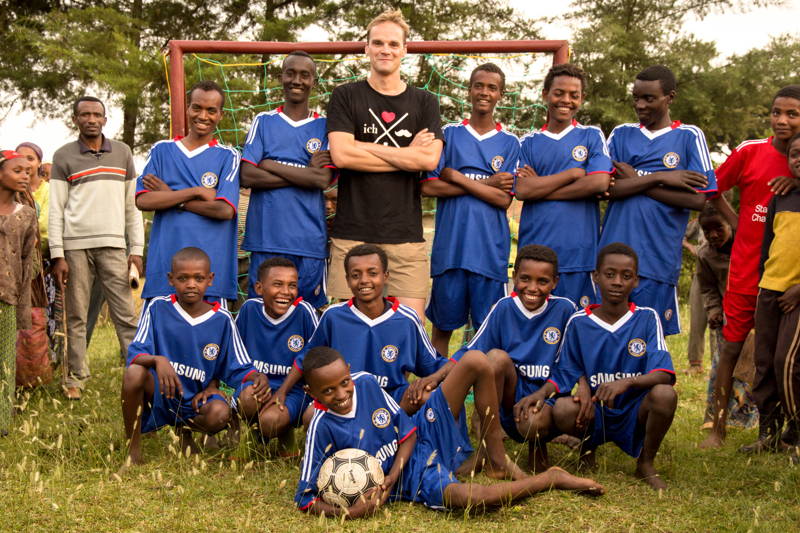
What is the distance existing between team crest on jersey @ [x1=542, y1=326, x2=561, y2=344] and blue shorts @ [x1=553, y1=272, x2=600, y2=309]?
484 millimetres

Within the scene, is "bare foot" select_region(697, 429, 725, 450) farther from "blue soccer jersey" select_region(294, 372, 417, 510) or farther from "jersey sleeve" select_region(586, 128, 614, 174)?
"blue soccer jersey" select_region(294, 372, 417, 510)

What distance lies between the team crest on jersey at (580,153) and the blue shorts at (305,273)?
5.44 feet

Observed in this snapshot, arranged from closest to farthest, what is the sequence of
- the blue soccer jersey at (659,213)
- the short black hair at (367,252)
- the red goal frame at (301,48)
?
the short black hair at (367,252) < the blue soccer jersey at (659,213) < the red goal frame at (301,48)

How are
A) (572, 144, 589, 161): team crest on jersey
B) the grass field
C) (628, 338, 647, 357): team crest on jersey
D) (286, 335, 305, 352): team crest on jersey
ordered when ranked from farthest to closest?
(572, 144, 589, 161): team crest on jersey
(286, 335, 305, 352): team crest on jersey
(628, 338, 647, 357): team crest on jersey
the grass field

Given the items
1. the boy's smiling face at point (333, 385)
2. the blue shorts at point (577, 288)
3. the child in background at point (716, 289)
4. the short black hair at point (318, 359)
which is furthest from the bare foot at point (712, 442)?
the short black hair at point (318, 359)

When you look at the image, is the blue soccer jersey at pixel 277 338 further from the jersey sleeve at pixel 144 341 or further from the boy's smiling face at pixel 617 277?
the boy's smiling face at pixel 617 277

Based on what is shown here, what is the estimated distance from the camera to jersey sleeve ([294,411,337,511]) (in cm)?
349

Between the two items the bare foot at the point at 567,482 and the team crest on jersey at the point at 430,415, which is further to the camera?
the team crest on jersey at the point at 430,415

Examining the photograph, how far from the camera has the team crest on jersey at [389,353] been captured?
4.18 meters

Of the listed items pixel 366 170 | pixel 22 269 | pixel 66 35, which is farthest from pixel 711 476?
pixel 66 35

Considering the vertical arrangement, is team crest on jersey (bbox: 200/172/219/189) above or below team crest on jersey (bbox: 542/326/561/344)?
above

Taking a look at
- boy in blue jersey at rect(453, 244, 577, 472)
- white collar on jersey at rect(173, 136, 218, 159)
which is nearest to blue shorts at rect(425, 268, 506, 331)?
boy in blue jersey at rect(453, 244, 577, 472)

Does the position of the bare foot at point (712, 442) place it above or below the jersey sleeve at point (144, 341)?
below

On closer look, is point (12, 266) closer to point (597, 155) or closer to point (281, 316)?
point (281, 316)
